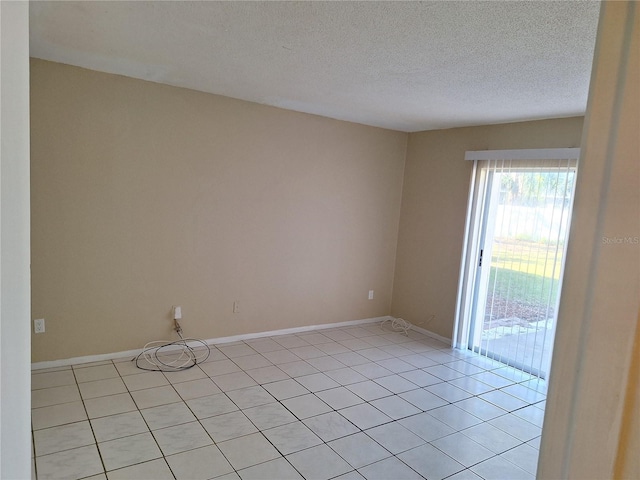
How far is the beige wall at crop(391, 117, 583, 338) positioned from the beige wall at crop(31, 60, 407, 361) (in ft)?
1.17

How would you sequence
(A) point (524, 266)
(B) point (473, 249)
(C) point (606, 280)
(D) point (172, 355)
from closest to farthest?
(C) point (606, 280) → (D) point (172, 355) → (A) point (524, 266) → (B) point (473, 249)

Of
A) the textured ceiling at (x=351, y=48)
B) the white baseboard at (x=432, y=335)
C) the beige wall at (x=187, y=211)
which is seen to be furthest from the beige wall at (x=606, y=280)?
the white baseboard at (x=432, y=335)

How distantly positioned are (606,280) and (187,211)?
3.73 meters

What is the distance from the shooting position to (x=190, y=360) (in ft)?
12.2

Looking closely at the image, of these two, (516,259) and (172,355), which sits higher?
(516,259)

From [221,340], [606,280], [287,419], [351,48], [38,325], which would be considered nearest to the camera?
[606,280]

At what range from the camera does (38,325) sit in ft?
10.6

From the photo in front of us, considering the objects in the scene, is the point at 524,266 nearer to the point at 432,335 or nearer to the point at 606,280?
the point at 432,335

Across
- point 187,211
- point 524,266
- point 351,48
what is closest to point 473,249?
point 524,266

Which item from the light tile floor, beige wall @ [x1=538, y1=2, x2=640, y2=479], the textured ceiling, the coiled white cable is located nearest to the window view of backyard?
the light tile floor

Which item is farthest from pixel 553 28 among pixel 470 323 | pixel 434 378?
pixel 470 323

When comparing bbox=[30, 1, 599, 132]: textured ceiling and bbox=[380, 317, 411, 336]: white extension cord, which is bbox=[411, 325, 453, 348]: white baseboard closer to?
bbox=[380, 317, 411, 336]: white extension cord

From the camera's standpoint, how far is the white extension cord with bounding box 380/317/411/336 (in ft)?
16.6

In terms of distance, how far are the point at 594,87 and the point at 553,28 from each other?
1915 mm
